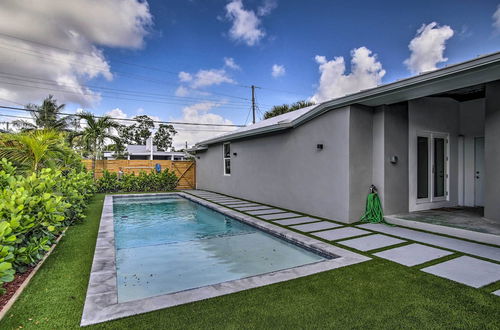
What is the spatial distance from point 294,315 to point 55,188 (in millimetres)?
5997

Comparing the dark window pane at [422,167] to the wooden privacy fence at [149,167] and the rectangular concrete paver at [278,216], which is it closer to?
the rectangular concrete paver at [278,216]

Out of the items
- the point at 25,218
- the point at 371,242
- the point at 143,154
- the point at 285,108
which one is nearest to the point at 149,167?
the point at 285,108

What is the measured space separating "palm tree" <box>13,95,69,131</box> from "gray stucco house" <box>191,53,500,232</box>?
1796 cm

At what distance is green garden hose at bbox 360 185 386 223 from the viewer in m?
6.39

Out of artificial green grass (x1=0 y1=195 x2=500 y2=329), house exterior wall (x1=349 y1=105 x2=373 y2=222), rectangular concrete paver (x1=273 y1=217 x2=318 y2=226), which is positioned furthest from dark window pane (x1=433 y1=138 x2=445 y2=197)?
artificial green grass (x1=0 y1=195 x2=500 y2=329)

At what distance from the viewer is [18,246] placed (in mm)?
3475

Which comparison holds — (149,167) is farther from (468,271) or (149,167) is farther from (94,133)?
(468,271)

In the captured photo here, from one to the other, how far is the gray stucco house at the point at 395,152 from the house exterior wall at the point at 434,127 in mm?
26

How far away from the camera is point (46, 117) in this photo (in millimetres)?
20750

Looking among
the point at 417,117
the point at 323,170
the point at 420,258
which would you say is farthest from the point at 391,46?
the point at 420,258

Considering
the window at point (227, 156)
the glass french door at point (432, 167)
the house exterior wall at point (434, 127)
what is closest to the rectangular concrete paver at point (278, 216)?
the house exterior wall at point (434, 127)

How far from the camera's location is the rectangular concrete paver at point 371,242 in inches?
177

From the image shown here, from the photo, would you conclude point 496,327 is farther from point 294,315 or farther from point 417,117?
point 417,117

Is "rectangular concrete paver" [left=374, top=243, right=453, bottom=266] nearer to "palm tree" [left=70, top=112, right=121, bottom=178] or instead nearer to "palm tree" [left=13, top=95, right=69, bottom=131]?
"palm tree" [left=70, top=112, right=121, bottom=178]
